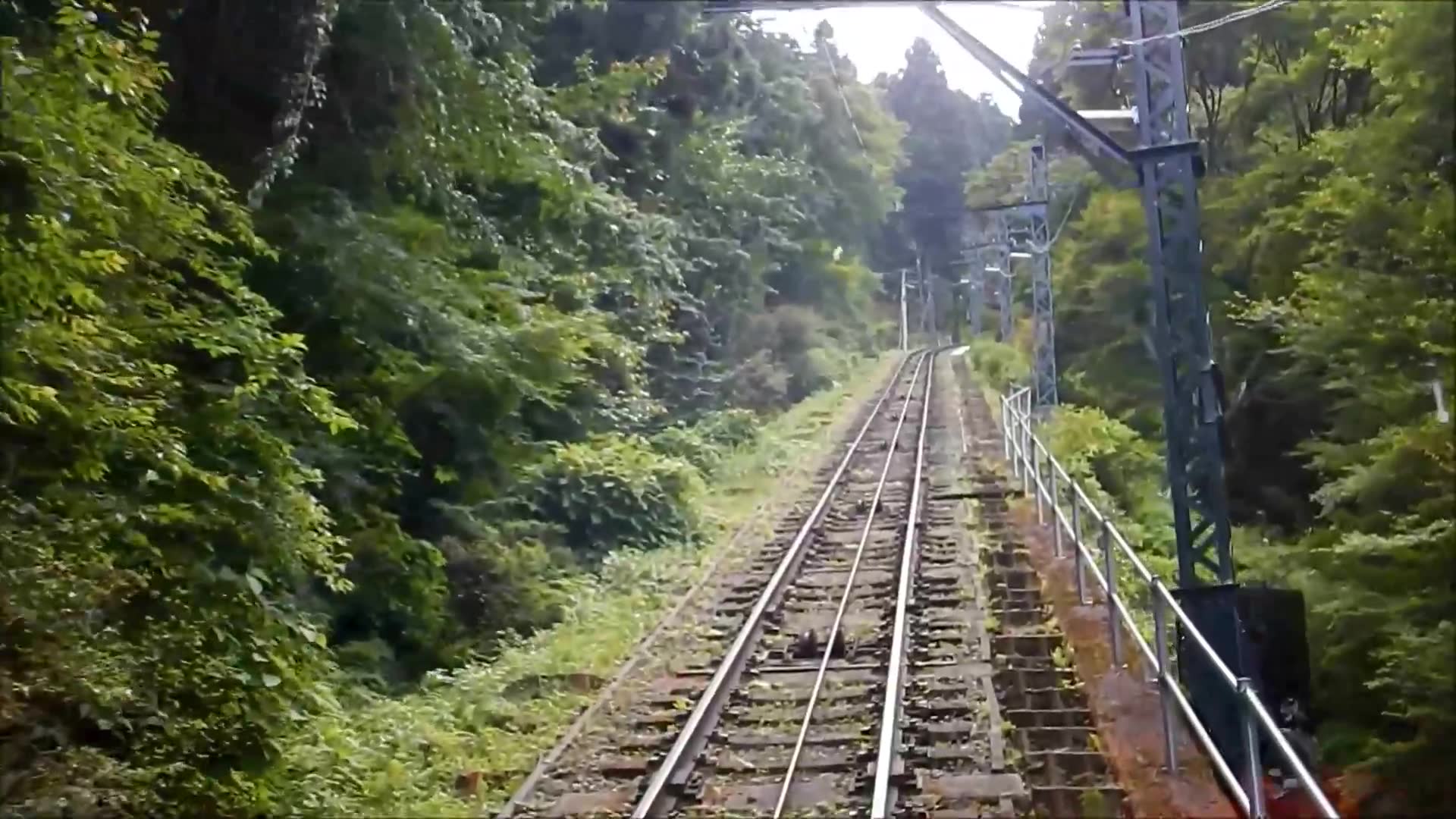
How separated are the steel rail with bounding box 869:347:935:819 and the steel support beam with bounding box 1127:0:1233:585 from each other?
7.07 ft

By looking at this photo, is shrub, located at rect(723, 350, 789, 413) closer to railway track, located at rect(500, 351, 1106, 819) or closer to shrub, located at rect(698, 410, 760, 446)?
shrub, located at rect(698, 410, 760, 446)

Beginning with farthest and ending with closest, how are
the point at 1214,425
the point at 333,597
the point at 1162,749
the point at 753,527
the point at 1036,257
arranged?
the point at 1036,257 < the point at 753,527 < the point at 333,597 < the point at 1214,425 < the point at 1162,749

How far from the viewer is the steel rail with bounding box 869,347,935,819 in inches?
283

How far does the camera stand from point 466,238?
11.3 metres

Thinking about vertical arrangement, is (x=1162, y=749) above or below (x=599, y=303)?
below

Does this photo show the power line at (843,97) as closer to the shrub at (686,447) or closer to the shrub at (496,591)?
the shrub at (686,447)

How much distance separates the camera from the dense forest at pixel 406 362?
5617mm

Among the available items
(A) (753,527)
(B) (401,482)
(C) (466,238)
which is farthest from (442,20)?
(A) (753,527)

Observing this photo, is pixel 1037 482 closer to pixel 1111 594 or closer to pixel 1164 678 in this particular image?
pixel 1111 594

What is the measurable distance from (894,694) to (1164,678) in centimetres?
251

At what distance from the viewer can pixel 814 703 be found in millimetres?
9219

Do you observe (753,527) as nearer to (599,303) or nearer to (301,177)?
(599,303)

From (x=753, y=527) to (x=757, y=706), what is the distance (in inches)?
317

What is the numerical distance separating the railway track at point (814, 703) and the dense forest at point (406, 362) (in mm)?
1524
